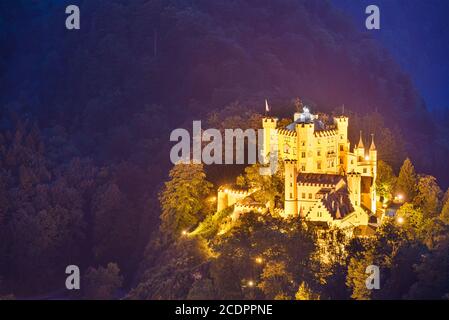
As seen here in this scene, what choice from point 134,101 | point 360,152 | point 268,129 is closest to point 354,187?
point 360,152

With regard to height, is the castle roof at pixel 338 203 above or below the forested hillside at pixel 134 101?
below

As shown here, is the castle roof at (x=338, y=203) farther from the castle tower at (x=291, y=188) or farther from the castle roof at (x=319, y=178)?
the castle tower at (x=291, y=188)

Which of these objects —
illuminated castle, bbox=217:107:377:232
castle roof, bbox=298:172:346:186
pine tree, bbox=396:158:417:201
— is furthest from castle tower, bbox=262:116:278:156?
pine tree, bbox=396:158:417:201

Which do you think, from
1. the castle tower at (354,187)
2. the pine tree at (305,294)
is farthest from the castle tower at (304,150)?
the pine tree at (305,294)

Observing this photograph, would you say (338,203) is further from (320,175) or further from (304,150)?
(304,150)
